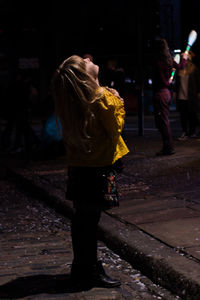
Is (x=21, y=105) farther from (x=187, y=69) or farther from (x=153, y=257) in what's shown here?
(x=153, y=257)

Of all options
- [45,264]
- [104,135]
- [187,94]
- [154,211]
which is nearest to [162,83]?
[187,94]

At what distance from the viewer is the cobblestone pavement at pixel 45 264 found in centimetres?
445

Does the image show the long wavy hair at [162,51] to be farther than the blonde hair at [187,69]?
No

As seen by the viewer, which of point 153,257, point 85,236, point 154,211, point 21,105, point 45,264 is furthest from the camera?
point 21,105

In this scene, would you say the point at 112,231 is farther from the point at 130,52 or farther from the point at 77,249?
the point at 130,52

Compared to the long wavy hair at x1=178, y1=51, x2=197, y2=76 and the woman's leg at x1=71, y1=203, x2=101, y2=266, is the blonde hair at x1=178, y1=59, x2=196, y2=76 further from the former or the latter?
the woman's leg at x1=71, y1=203, x2=101, y2=266

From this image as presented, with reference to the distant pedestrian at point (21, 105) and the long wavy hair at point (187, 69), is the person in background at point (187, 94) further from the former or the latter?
the distant pedestrian at point (21, 105)

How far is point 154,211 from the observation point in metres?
6.59

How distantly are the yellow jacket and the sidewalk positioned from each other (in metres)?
0.92

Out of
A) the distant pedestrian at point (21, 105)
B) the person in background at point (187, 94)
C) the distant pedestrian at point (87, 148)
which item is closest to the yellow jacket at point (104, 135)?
the distant pedestrian at point (87, 148)

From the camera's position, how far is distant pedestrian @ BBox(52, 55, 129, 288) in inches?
172

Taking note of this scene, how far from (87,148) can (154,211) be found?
2380mm

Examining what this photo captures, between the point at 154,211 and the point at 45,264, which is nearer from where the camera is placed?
the point at 45,264

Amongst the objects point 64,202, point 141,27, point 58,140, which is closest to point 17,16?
point 141,27
